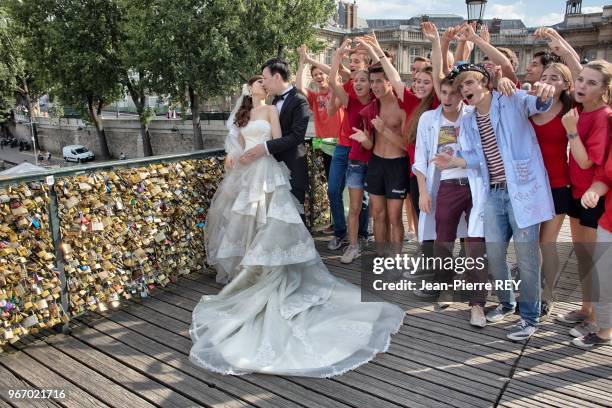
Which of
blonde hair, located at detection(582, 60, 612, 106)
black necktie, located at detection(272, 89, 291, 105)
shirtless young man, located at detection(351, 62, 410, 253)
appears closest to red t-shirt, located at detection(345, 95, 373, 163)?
shirtless young man, located at detection(351, 62, 410, 253)

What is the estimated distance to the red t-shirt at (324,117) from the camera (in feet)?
22.1

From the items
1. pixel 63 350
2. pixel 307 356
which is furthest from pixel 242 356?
pixel 63 350

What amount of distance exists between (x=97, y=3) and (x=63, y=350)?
3592 cm

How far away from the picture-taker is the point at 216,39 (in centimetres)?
2948

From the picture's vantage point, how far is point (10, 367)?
3.77 metres

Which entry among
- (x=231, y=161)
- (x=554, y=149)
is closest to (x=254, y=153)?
(x=231, y=161)

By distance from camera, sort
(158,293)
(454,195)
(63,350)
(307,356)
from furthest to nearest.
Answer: (158,293) < (454,195) < (63,350) < (307,356)

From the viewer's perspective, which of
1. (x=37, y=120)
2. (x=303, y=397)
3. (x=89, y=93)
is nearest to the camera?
(x=303, y=397)

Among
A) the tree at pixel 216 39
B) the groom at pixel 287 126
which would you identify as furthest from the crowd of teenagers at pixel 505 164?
the tree at pixel 216 39

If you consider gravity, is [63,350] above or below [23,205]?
below

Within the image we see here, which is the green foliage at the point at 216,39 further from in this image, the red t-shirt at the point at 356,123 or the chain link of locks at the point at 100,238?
the chain link of locks at the point at 100,238

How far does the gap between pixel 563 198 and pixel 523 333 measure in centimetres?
130

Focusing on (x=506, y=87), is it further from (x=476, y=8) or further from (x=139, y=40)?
(x=139, y=40)

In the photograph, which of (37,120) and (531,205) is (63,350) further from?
(37,120)
